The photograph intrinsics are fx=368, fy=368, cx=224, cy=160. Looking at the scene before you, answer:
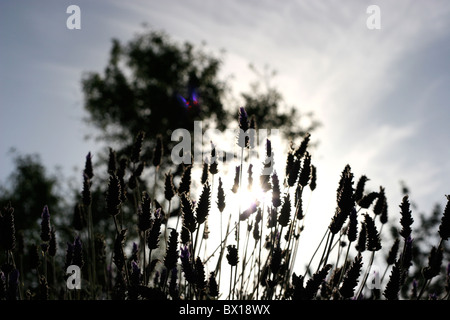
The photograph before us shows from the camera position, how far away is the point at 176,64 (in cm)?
2109

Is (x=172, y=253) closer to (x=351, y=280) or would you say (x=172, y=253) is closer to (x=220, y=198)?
(x=220, y=198)

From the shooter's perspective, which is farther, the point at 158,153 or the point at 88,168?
the point at 158,153

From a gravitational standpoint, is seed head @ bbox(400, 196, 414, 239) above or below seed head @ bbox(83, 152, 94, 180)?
below

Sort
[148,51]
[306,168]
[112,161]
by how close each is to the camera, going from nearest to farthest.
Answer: [306,168], [112,161], [148,51]

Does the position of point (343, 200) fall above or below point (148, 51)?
below

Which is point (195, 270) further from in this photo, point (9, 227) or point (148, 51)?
point (148, 51)

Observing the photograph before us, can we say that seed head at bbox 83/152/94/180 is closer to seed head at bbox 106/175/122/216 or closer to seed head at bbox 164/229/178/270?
seed head at bbox 106/175/122/216

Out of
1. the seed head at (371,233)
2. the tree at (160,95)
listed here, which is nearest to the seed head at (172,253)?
the seed head at (371,233)

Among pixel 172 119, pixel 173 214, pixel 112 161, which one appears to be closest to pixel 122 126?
pixel 172 119

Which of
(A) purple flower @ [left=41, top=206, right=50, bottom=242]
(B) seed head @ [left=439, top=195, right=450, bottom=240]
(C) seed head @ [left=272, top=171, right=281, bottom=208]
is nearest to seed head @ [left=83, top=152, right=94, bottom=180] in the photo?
(A) purple flower @ [left=41, top=206, right=50, bottom=242]

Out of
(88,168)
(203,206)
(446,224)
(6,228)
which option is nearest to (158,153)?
(88,168)

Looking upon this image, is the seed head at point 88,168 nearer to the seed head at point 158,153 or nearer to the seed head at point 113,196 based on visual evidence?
the seed head at point 158,153
